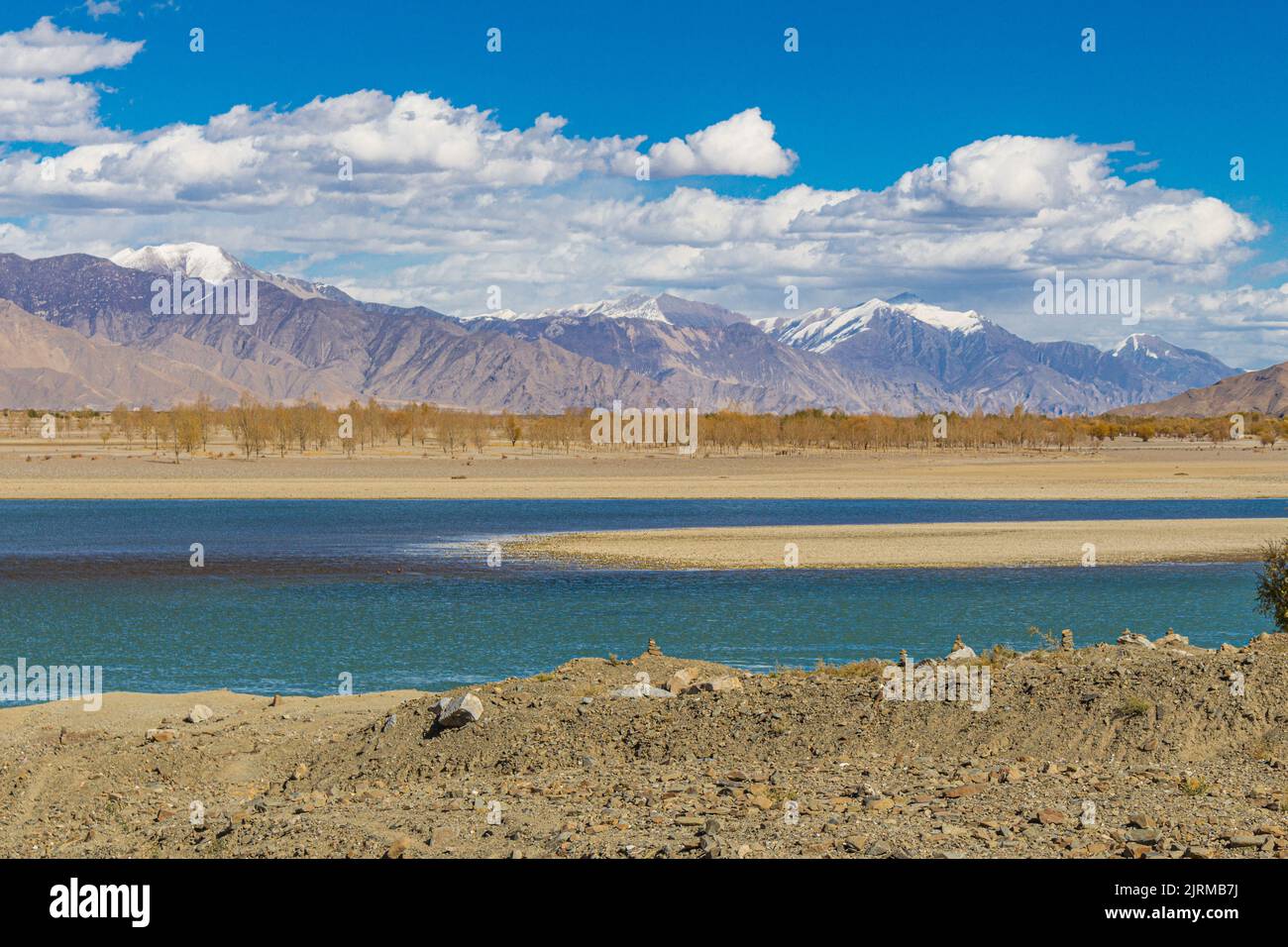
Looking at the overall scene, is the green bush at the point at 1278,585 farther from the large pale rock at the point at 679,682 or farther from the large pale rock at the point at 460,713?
the large pale rock at the point at 460,713

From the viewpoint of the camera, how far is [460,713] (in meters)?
14.5

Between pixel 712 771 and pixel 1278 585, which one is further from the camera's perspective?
pixel 1278 585

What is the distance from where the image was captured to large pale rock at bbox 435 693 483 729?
570 inches

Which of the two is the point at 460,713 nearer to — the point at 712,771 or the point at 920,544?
the point at 712,771

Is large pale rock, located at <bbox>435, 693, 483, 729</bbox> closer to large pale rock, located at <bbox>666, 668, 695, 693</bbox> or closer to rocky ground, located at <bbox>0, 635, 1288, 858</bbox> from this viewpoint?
rocky ground, located at <bbox>0, 635, 1288, 858</bbox>

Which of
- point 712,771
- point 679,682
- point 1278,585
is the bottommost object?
point 712,771

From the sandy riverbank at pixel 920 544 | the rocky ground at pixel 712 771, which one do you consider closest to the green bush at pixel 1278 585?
the rocky ground at pixel 712 771

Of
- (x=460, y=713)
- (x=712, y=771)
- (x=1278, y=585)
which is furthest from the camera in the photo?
(x=1278, y=585)

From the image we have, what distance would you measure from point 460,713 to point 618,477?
307 ft

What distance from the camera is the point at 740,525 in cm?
6128

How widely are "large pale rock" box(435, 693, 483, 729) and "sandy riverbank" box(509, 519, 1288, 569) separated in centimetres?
2911

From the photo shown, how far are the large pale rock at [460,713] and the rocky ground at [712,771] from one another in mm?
30

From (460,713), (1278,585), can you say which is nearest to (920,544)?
(1278,585)
